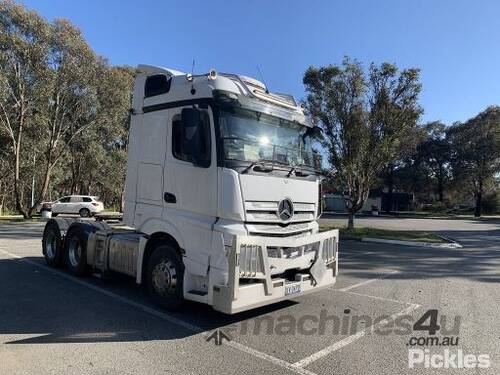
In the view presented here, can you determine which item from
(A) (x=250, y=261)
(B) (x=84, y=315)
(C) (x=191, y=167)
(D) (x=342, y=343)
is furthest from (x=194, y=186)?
(D) (x=342, y=343)

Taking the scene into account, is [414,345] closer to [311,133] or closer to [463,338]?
[463,338]

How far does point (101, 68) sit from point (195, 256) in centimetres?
2758

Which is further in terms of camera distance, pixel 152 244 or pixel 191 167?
pixel 152 244

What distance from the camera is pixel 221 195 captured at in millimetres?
6133

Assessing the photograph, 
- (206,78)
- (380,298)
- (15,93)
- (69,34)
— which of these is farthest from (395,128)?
(15,93)

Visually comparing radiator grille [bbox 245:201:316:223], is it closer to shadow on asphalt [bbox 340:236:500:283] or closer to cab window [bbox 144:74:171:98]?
cab window [bbox 144:74:171:98]

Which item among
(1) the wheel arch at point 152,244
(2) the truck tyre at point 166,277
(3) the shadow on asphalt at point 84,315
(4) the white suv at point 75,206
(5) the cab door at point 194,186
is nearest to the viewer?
(3) the shadow on asphalt at point 84,315

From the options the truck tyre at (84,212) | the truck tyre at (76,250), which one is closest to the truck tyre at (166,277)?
the truck tyre at (76,250)

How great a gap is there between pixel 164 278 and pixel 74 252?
372 centimetres

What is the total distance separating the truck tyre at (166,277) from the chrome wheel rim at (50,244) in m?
4.23

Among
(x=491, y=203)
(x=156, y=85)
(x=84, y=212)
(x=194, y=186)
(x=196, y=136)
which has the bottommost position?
(x=84, y=212)

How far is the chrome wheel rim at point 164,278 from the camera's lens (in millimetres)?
6783

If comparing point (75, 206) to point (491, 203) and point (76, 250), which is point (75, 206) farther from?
point (491, 203)

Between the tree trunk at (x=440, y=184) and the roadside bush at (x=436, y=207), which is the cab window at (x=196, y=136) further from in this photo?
the roadside bush at (x=436, y=207)
